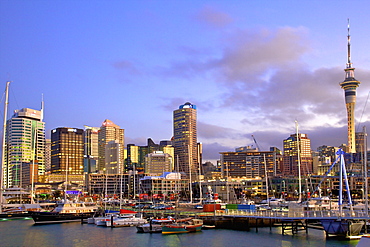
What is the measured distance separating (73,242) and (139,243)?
436 inches

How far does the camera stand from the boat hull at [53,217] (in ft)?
325

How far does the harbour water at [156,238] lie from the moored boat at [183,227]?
1.33 metres

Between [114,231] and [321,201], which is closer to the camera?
[114,231]

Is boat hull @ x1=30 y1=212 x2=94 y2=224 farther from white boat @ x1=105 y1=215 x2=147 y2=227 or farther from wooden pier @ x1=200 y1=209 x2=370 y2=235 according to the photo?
wooden pier @ x1=200 y1=209 x2=370 y2=235

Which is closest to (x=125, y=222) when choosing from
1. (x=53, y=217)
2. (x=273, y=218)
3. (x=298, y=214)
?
(x=53, y=217)

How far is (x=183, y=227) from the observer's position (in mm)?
74625

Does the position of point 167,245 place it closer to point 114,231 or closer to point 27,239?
point 114,231

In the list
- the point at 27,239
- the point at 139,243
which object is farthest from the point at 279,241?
the point at 27,239

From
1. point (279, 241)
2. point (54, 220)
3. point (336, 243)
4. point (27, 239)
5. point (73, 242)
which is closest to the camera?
point (336, 243)

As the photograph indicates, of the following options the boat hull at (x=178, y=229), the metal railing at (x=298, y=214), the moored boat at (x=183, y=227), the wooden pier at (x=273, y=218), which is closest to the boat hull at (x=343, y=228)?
the wooden pier at (x=273, y=218)

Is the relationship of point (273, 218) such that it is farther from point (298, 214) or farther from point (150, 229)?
point (150, 229)

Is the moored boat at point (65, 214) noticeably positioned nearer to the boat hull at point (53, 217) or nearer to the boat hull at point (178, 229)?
the boat hull at point (53, 217)

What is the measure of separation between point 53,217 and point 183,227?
39.3m

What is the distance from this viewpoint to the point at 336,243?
5916 centimetres
